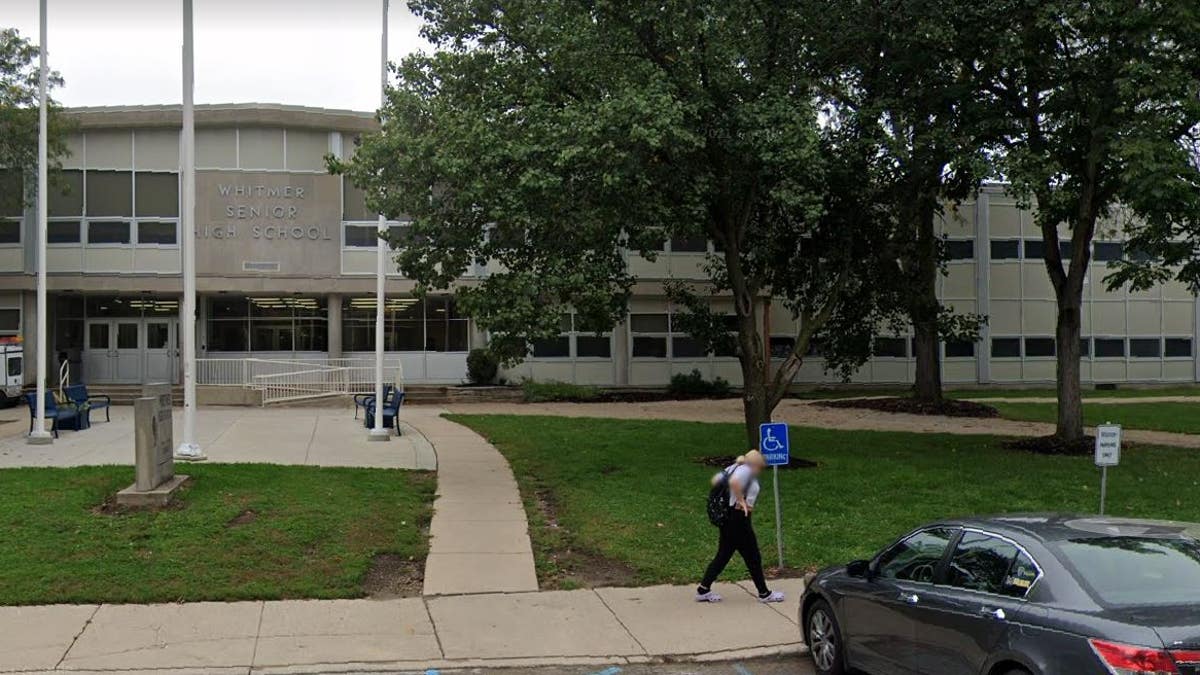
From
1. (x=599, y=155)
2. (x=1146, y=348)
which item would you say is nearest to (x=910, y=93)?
(x=599, y=155)

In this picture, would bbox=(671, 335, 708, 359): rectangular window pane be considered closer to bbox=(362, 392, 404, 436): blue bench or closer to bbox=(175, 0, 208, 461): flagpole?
bbox=(362, 392, 404, 436): blue bench

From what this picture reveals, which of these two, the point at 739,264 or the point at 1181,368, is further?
the point at 1181,368

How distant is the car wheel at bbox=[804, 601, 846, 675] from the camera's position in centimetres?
709

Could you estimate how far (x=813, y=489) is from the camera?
13891 millimetres

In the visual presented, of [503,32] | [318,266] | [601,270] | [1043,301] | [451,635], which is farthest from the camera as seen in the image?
[1043,301]

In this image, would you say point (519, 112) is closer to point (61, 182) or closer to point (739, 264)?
point (739, 264)

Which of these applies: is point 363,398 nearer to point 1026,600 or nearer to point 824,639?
point 824,639

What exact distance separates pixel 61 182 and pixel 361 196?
8.53 metres

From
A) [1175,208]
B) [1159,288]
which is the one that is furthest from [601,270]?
[1159,288]

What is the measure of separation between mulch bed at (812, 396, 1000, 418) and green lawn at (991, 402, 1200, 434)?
22.8 inches

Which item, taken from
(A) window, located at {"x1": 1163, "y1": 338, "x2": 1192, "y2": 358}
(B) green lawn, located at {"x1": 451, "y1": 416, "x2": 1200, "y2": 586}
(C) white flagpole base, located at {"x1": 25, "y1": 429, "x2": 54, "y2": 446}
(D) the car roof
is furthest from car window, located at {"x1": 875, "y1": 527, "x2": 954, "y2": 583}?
(A) window, located at {"x1": 1163, "y1": 338, "x2": 1192, "y2": 358}

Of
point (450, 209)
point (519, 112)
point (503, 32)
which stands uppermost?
point (503, 32)

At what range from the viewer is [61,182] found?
29.3m

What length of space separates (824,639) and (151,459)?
813 cm
